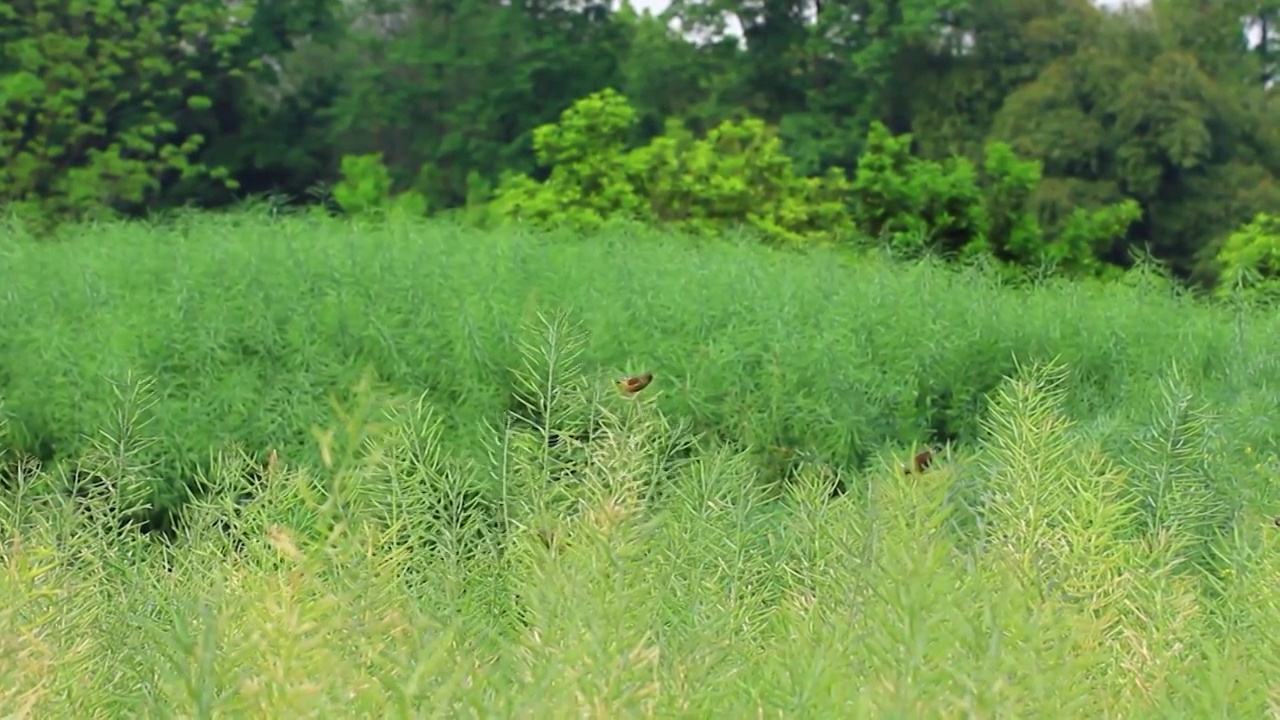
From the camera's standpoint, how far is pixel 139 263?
7676mm

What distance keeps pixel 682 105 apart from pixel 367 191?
4349mm

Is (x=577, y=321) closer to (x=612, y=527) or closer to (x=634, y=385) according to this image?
(x=634, y=385)

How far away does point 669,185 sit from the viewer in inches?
454

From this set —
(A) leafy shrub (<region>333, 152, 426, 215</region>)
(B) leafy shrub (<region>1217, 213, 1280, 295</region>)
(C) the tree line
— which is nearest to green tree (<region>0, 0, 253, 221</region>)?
(C) the tree line

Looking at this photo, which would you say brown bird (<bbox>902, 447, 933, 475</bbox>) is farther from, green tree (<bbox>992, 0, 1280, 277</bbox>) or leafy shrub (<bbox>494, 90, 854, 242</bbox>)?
green tree (<bbox>992, 0, 1280, 277</bbox>)

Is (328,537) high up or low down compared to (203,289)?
up

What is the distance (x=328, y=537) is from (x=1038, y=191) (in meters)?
13.5

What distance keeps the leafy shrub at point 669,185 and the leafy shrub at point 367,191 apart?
114cm

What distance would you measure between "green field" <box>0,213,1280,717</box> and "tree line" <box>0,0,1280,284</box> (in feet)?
18.1

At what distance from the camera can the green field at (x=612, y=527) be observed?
3.56ft

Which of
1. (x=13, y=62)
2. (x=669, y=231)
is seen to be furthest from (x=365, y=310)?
(x=13, y=62)

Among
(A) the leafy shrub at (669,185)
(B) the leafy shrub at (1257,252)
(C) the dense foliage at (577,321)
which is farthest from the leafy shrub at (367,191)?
(B) the leafy shrub at (1257,252)

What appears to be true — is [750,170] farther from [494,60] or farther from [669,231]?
[494,60]

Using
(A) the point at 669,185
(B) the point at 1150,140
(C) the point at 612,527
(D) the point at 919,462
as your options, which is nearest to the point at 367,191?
(A) the point at 669,185
